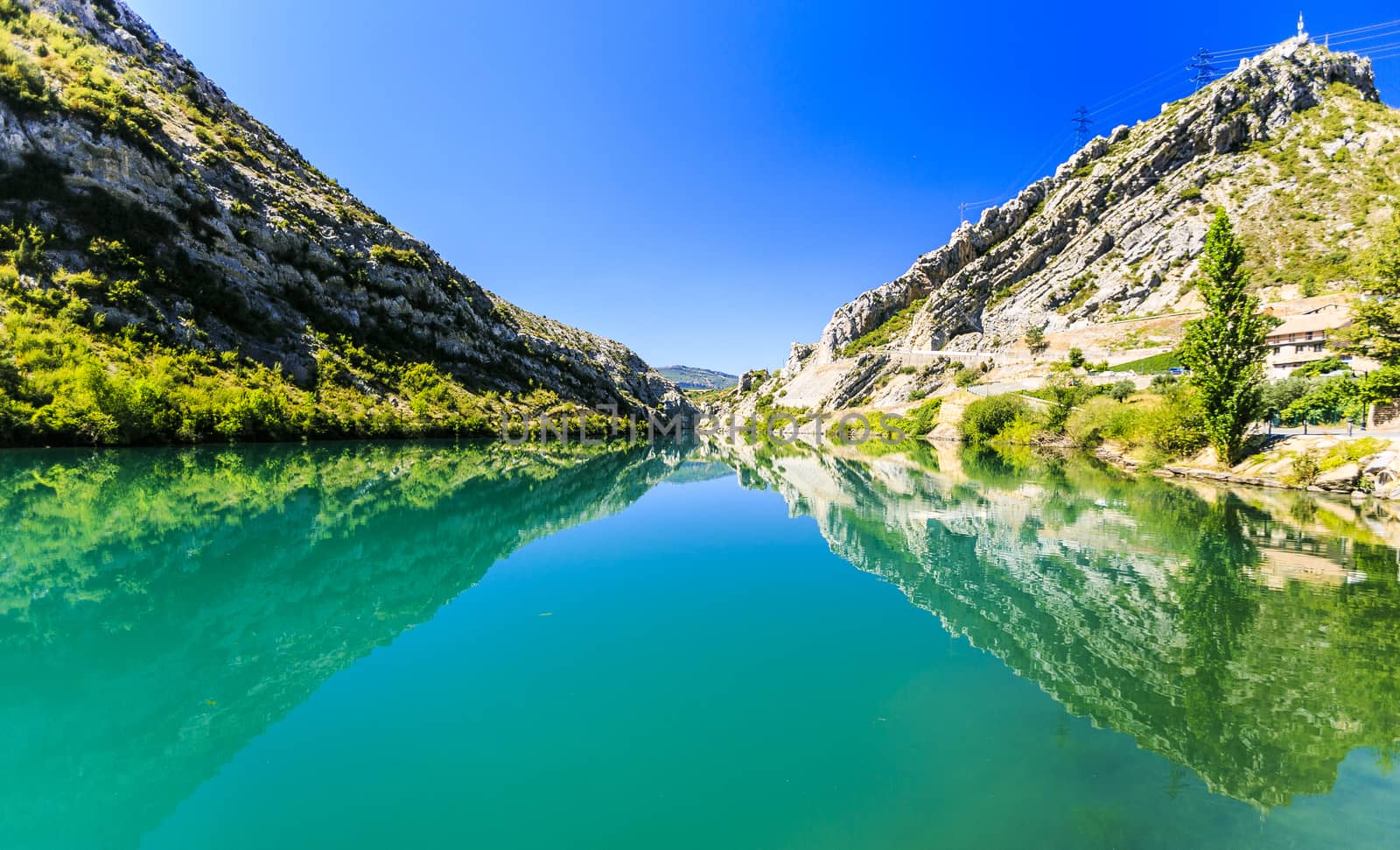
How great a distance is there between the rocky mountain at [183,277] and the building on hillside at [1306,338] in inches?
2843

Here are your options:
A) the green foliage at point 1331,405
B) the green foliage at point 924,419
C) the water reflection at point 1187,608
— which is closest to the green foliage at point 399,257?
the water reflection at point 1187,608

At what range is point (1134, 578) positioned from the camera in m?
10.6

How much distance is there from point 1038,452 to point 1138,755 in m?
46.3

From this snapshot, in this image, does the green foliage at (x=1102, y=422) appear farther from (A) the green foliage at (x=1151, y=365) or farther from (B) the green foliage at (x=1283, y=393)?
(A) the green foliage at (x=1151, y=365)

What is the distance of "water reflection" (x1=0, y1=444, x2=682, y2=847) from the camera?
4.38 metres

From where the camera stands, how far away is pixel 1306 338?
46.4 meters

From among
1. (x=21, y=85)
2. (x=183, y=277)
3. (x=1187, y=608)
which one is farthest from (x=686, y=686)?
(x=21, y=85)

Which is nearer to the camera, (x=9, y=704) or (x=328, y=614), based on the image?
(x=9, y=704)

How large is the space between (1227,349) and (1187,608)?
23.7 m

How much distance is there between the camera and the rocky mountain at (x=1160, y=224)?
208ft

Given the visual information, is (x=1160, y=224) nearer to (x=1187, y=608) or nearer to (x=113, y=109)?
(x=1187, y=608)

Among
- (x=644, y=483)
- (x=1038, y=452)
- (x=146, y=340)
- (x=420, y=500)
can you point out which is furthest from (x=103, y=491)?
(x=1038, y=452)

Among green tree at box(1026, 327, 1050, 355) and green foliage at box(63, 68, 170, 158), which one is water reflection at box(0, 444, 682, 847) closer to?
green foliage at box(63, 68, 170, 158)

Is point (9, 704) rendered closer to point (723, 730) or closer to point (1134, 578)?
point (723, 730)
